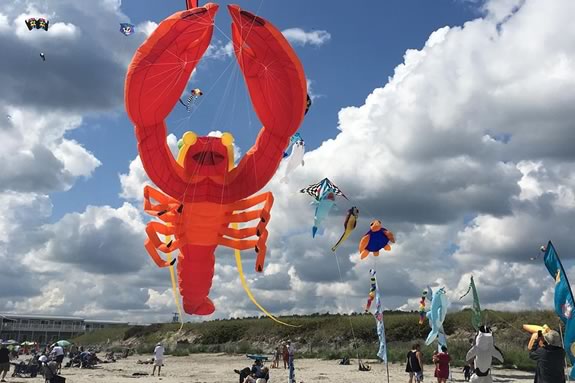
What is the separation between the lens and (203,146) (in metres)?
11.2

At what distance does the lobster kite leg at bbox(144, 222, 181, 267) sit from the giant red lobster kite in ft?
0.07

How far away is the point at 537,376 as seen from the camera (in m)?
7.58

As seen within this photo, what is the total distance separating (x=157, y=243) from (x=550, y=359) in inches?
304

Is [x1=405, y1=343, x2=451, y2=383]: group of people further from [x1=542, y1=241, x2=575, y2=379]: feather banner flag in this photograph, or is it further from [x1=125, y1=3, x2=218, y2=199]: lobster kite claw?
[x1=125, y1=3, x2=218, y2=199]: lobster kite claw

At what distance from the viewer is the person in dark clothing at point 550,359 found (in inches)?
290

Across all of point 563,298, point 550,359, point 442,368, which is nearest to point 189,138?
point 563,298

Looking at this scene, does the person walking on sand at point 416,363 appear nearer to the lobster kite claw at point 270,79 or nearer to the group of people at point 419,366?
the group of people at point 419,366

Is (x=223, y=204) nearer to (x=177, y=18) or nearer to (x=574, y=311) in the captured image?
(x=177, y=18)

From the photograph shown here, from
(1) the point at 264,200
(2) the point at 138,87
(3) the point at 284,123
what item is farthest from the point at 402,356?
(2) the point at 138,87

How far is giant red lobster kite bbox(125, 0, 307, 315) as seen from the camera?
935cm

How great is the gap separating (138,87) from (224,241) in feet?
12.9

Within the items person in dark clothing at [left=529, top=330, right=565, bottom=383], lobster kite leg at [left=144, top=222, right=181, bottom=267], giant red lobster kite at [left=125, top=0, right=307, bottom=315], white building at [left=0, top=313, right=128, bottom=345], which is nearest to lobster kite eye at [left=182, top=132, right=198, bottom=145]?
giant red lobster kite at [left=125, top=0, right=307, bottom=315]

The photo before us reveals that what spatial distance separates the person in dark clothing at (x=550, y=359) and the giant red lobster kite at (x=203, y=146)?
5.66m

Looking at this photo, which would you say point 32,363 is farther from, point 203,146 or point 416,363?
point 203,146
